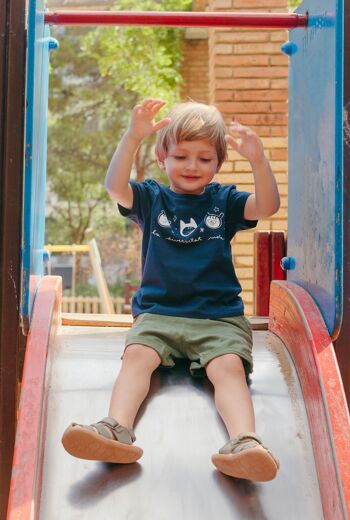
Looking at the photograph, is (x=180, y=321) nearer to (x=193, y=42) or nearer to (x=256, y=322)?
(x=256, y=322)

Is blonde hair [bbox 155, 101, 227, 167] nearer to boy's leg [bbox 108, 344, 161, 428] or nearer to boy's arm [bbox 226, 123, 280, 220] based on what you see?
boy's arm [bbox 226, 123, 280, 220]

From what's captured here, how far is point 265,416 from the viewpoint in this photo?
80.5 inches

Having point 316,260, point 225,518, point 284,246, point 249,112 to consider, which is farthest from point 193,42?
point 225,518

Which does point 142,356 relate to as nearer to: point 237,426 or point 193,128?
point 237,426

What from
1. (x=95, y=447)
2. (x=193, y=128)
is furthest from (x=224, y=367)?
(x=193, y=128)

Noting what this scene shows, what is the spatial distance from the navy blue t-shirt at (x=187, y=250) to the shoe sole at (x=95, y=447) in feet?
1.84

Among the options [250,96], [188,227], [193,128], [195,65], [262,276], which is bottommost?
[262,276]

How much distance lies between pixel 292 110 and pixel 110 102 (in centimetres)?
1444

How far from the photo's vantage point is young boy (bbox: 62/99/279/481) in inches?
82.9

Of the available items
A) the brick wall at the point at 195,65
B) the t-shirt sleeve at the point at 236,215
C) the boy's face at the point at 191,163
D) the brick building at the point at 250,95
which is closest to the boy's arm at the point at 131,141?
the boy's face at the point at 191,163

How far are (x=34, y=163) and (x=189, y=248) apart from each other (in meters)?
0.54

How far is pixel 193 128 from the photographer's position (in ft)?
7.51

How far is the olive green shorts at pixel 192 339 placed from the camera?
7.06ft

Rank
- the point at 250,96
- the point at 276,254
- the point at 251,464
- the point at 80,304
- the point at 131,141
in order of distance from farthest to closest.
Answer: the point at 80,304
the point at 250,96
the point at 276,254
the point at 131,141
the point at 251,464
